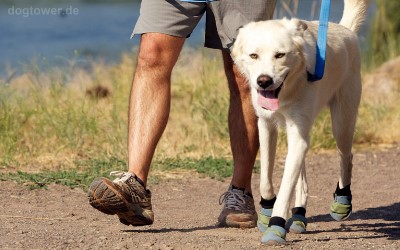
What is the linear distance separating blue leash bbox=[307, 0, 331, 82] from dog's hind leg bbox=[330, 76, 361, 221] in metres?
0.64

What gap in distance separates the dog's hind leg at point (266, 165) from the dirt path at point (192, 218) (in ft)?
0.38

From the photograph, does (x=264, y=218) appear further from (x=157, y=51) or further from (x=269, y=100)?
(x=157, y=51)

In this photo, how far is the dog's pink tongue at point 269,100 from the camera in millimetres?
4773

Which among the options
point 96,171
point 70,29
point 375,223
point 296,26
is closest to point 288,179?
point 296,26

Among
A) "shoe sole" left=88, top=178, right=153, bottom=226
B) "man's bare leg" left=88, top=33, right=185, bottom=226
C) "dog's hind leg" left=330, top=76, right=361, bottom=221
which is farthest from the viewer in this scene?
"dog's hind leg" left=330, top=76, right=361, bottom=221

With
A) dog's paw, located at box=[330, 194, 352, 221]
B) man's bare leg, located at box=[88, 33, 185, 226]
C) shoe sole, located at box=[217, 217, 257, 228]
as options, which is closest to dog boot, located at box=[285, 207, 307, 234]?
shoe sole, located at box=[217, 217, 257, 228]

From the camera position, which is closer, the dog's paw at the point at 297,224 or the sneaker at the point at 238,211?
the dog's paw at the point at 297,224

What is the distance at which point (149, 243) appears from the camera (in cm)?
471

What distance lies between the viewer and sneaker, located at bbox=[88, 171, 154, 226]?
192 inches

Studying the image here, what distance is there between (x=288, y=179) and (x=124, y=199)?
0.81 m

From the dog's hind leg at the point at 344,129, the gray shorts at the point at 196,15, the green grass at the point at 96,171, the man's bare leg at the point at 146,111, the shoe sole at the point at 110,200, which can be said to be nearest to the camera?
the shoe sole at the point at 110,200

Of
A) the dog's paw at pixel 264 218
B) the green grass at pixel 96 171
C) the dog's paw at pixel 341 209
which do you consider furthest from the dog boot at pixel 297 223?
the green grass at pixel 96 171

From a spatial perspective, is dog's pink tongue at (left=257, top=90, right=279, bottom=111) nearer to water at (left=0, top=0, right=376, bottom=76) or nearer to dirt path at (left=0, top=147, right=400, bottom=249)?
dirt path at (left=0, top=147, right=400, bottom=249)

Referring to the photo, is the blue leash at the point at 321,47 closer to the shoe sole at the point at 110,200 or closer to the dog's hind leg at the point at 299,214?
the dog's hind leg at the point at 299,214
